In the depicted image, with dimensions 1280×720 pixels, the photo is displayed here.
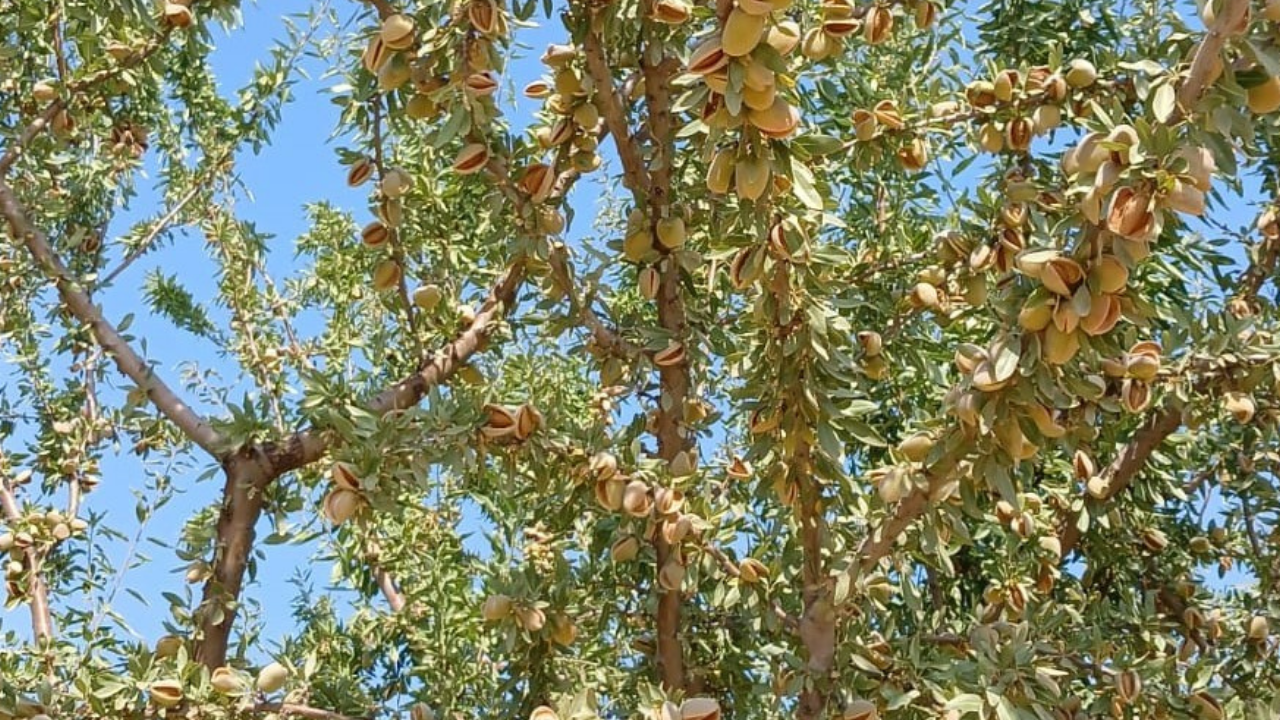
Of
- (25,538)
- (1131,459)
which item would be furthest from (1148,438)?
(25,538)

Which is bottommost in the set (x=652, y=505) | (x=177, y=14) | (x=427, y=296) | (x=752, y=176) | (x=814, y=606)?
(x=814, y=606)

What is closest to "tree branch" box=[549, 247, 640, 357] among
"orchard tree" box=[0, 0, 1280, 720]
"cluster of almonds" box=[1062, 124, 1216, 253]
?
"orchard tree" box=[0, 0, 1280, 720]

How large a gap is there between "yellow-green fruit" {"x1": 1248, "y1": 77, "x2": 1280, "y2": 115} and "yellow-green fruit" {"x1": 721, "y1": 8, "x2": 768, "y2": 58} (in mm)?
493

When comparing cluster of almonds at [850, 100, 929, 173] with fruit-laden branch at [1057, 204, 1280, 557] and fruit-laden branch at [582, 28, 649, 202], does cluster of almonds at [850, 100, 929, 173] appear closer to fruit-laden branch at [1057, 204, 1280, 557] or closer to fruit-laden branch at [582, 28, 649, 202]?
fruit-laden branch at [582, 28, 649, 202]

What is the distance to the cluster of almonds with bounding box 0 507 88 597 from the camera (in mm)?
2547

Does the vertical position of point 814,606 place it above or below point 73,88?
below

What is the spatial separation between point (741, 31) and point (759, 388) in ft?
2.11

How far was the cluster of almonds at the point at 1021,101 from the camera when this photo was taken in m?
2.02

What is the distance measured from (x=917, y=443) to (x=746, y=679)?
729 millimetres

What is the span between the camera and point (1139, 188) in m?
1.24

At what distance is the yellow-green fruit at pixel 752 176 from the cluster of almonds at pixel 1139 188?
0.34 meters

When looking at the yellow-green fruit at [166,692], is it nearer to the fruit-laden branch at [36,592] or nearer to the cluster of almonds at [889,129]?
the fruit-laden branch at [36,592]

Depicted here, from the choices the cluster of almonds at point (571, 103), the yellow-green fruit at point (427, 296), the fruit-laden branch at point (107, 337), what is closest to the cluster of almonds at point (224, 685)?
the fruit-laden branch at point (107, 337)

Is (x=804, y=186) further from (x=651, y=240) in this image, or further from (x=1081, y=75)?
(x=1081, y=75)
